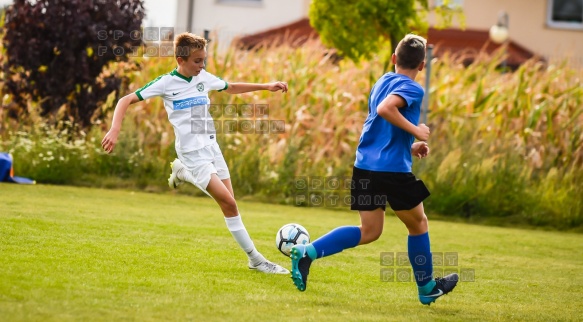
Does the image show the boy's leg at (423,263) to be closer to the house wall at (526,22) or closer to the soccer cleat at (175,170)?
the soccer cleat at (175,170)

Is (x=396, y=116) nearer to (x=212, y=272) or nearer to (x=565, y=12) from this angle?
(x=212, y=272)

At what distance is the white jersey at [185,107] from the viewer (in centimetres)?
681

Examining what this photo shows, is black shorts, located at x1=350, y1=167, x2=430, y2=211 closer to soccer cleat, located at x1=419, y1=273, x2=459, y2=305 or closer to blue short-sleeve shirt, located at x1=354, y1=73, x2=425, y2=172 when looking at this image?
blue short-sleeve shirt, located at x1=354, y1=73, x2=425, y2=172

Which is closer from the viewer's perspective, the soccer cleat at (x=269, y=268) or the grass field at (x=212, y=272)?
the grass field at (x=212, y=272)

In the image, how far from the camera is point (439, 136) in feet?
44.3

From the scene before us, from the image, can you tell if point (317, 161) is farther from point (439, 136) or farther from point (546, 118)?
point (546, 118)

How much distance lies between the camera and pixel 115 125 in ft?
20.7

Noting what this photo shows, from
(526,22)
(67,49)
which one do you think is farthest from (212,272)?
(526,22)

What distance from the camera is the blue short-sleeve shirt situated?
5.74m

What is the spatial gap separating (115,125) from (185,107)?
691 millimetres

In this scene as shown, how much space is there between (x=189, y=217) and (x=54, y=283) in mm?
4496

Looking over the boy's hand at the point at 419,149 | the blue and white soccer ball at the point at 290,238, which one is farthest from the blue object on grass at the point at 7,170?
the boy's hand at the point at 419,149

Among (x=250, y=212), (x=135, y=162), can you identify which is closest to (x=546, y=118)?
(x=250, y=212)

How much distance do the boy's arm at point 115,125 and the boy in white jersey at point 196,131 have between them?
0.54 ft
